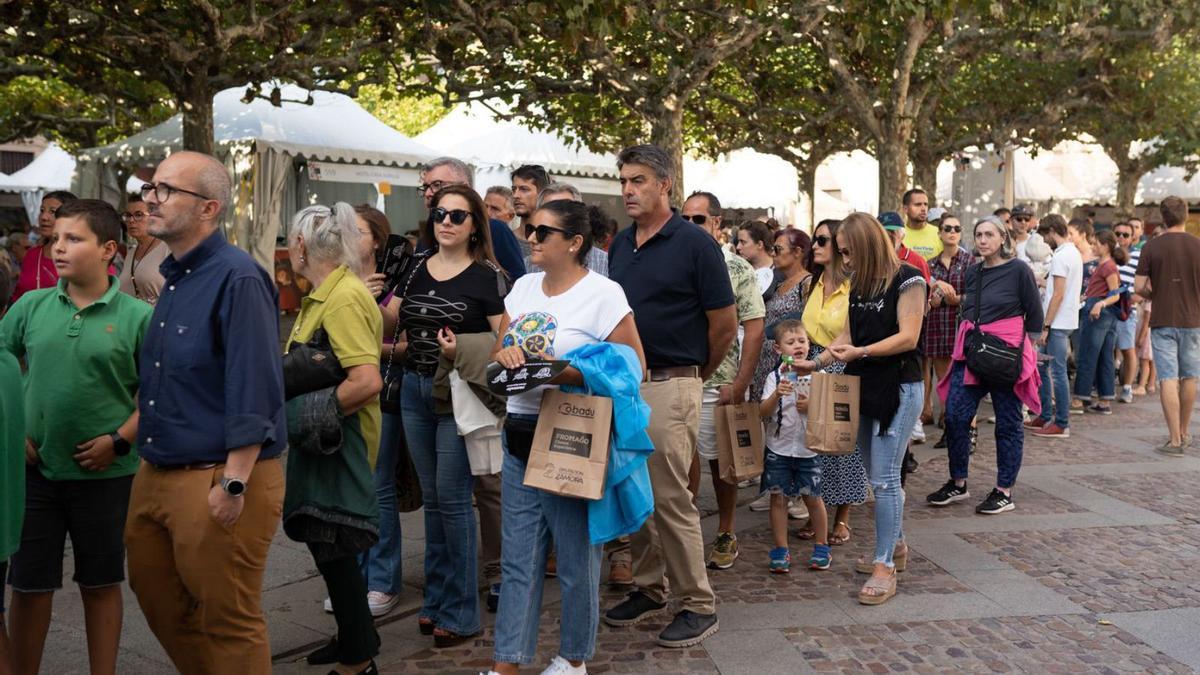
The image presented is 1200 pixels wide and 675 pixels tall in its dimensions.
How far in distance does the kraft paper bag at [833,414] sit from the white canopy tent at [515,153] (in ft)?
43.4

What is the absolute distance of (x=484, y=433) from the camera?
4816 mm

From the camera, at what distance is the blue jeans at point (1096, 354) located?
1241 cm

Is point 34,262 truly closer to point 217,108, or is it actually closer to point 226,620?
point 226,620

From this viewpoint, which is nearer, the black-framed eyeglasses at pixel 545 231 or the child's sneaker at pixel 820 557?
the black-framed eyeglasses at pixel 545 231

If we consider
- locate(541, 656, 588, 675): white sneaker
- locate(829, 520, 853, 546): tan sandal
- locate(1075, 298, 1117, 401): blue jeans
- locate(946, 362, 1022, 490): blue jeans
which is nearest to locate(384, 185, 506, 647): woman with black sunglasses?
locate(541, 656, 588, 675): white sneaker

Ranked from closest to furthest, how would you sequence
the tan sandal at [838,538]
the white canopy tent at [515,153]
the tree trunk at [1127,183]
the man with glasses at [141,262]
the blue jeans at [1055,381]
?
the man with glasses at [141,262]
the tan sandal at [838,538]
the blue jeans at [1055,381]
the white canopy tent at [515,153]
the tree trunk at [1127,183]

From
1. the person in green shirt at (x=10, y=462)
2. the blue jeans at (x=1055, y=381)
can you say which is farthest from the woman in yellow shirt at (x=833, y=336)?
the blue jeans at (x=1055, y=381)

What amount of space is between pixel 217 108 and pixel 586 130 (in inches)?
253

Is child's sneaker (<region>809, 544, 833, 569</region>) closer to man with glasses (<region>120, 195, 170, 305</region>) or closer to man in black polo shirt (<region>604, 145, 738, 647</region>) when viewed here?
man in black polo shirt (<region>604, 145, 738, 647</region>)

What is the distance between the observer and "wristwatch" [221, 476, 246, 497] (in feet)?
10.9

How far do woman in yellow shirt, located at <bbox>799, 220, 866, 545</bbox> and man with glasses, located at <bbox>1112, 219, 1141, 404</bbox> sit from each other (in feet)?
24.0

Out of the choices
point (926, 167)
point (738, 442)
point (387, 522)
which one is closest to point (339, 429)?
point (387, 522)

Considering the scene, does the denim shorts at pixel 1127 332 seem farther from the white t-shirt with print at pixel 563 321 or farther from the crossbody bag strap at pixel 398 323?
the white t-shirt with print at pixel 563 321

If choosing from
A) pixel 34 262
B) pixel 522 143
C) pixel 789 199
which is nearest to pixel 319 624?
pixel 34 262
